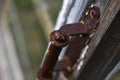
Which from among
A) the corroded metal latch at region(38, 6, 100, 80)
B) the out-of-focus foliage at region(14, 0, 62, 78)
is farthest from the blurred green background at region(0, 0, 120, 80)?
the corroded metal latch at region(38, 6, 100, 80)

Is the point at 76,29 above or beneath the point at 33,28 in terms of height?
above

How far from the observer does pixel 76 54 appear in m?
0.81

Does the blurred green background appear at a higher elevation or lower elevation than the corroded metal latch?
lower

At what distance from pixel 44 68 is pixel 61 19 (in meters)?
0.12

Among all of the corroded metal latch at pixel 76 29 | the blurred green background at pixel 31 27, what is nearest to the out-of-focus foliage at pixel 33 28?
the blurred green background at pixel 31 27

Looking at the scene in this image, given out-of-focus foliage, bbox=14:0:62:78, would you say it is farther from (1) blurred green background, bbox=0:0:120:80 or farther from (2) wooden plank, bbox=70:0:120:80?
(2) wooden plank, bbox=70:0:120:80

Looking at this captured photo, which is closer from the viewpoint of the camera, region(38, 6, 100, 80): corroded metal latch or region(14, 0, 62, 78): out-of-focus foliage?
region(38, 6, 100, 80): corroded metal latch

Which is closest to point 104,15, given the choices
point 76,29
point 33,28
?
point 76,29

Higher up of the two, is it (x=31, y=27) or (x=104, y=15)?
(x=104, y=15)

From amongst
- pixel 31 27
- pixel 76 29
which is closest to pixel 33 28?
pixel 31 27

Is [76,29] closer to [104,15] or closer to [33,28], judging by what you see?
[104,15]

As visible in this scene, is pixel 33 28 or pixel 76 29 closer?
pixel 76 29

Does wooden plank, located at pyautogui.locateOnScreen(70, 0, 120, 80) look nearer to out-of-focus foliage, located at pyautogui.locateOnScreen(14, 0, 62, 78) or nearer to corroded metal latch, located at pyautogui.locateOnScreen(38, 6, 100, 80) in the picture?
corroded metal latch, located at pyautogui.locateOnScreen(38, 6, 100, 80)

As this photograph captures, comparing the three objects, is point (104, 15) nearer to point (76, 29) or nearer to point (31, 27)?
point (76, 29)
